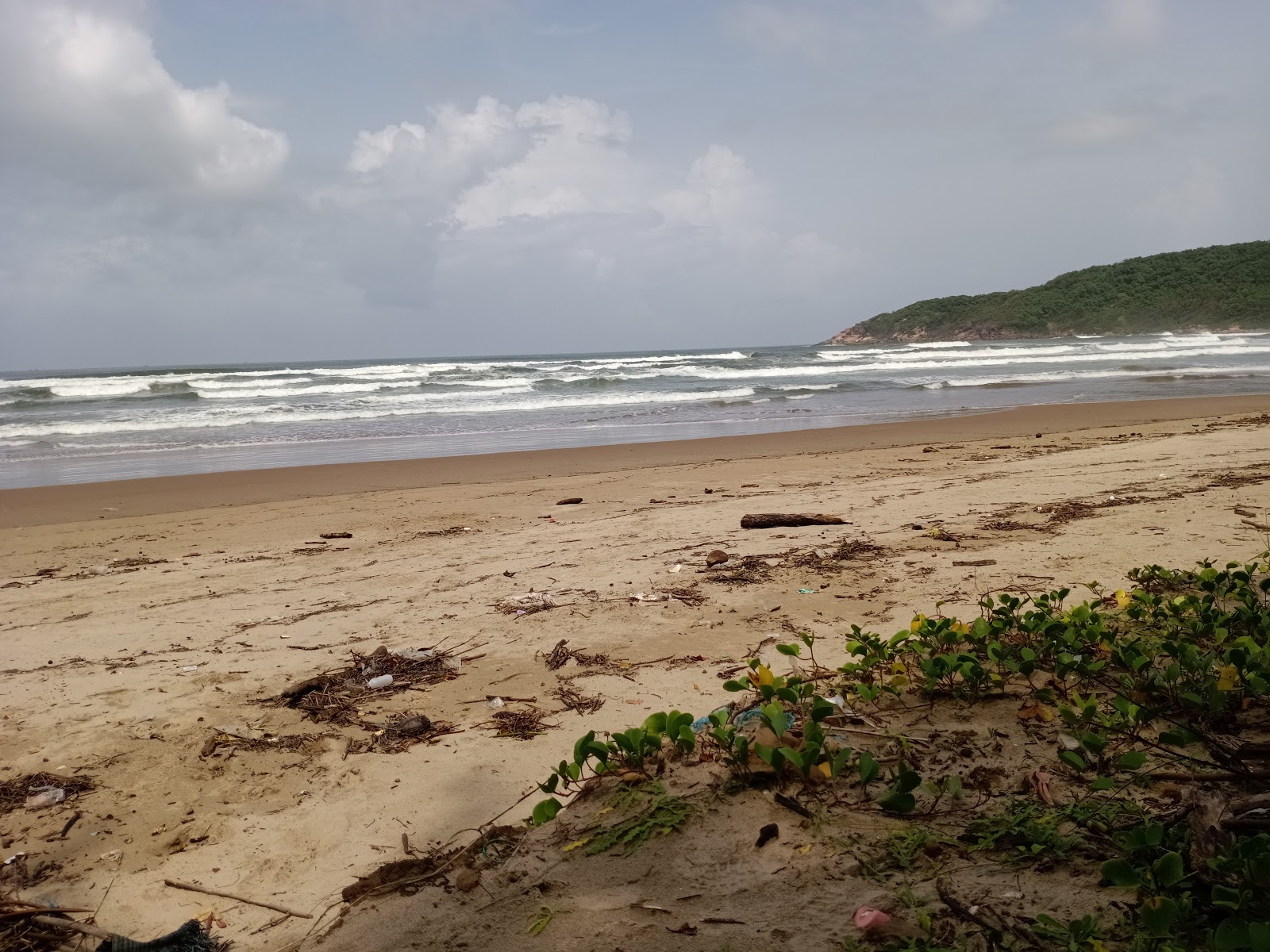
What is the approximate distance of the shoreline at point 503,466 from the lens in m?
10.2

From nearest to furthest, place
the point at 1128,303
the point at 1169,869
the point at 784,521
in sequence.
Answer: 1. the point at 1169,869
2. the point at 784,521
3. the point at 1128,303

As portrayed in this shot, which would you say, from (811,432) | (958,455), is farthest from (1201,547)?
(811,432)

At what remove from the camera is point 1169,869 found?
5.01 feet

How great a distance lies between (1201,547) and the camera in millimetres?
4621

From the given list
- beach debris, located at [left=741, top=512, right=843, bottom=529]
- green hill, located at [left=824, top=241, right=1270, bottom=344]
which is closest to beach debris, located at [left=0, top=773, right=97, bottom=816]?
beach debris, located at [left=741, top=512, right=843, bottom=529]

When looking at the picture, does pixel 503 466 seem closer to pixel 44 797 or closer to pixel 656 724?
pixel 44 797

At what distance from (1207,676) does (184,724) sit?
370cm

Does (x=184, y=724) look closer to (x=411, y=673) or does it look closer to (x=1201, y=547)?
(x=411, y=673)

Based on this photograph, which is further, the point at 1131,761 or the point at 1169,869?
the point at 1131,761

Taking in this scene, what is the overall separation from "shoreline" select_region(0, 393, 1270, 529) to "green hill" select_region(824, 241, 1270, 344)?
57.3 metres

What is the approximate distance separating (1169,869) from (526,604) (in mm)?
3587

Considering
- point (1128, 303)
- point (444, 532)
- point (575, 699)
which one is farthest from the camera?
point (1128, 303)

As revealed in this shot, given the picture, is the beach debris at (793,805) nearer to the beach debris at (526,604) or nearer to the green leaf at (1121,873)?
the green leaf at (1121,873)

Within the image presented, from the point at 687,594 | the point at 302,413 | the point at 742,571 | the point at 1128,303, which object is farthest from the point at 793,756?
the point at 1128,303
